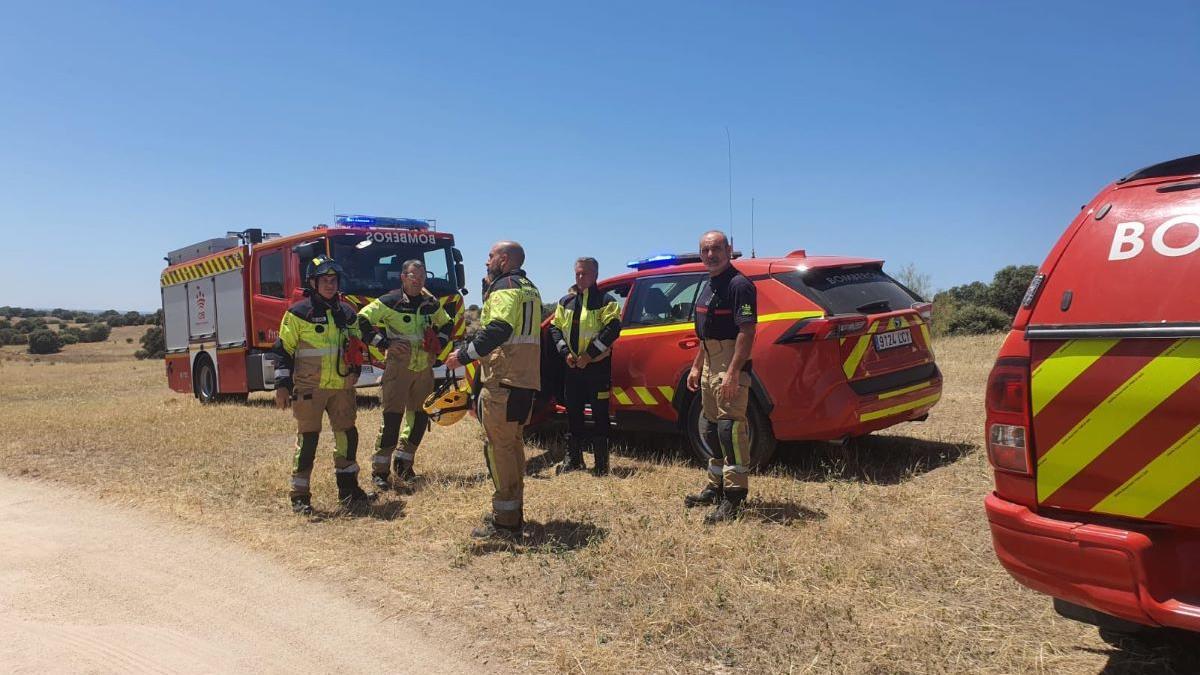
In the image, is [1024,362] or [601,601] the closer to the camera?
[1024,362]

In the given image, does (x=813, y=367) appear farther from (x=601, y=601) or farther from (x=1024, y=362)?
(x=1024, y=362)

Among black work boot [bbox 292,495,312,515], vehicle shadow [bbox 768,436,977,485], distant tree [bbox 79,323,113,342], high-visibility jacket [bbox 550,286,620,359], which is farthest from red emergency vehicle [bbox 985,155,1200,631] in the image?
distant tree [bbox 79,323,113,342]

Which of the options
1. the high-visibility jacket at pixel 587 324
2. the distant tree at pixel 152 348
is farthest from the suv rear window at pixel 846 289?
the distant tree at pixel 152 348

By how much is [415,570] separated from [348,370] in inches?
80.8

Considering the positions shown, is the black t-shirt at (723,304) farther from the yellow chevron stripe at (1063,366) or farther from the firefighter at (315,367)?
the firefighter at (315,367)

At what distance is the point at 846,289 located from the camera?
588 centimetres

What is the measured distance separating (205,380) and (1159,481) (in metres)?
15.1

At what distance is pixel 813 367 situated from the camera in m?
5.61

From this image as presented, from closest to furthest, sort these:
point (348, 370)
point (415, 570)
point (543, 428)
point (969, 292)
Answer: point (415, 570), point (348, 370), point (543, 428), point (969, 292)

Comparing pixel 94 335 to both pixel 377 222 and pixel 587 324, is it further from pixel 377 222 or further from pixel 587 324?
pixel 587 324

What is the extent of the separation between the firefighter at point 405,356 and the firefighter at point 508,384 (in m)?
1.69

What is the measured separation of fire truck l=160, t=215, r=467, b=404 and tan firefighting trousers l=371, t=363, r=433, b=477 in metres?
2.69

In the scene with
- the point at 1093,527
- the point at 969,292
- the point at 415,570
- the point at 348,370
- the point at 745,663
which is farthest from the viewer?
the point at 969,292

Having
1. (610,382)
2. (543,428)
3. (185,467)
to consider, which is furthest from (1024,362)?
(185,467)
